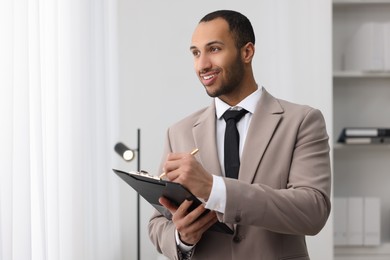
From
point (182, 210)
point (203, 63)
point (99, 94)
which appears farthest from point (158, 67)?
point (182, 210)

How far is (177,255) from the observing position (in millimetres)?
1592

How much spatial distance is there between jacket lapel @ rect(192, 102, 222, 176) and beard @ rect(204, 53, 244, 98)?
96 mm

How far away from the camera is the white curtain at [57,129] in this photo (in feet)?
5.41

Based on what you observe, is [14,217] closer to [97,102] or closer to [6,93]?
[6,93]

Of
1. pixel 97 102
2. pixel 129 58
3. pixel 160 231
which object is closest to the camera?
pixel 160 231

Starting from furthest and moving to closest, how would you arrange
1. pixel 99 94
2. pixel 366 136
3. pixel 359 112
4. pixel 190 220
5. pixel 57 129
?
pixel 359 112 < pixel 366 136 < pixel 99 94 < pixel 57 129 < pixel 190 220

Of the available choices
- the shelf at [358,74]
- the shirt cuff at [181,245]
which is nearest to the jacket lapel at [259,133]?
the shirt cuff at [181,245]

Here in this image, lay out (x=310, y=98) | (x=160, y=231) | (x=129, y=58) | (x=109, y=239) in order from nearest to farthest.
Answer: (x=160, y=231) → (x=109, y=239) → (x=310, y=98) → (x=129, y=58)

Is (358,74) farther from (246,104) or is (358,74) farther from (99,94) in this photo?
(246,104)

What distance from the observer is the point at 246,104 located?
167 cm

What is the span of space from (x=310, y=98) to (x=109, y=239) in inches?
49.7

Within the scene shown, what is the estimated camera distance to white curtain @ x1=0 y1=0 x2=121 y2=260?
1649mm

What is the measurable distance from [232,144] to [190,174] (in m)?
0.28

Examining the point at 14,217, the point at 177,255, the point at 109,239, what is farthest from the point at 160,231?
the point at 109,239
